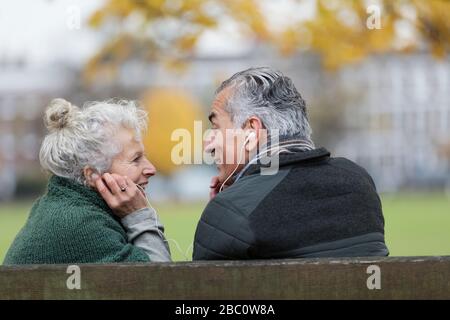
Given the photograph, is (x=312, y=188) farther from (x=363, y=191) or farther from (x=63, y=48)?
(x=63, y=48)

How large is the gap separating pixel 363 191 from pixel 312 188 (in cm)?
21

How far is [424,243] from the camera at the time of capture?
18.6m

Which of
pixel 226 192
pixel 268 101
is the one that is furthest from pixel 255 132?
pixel 226 192

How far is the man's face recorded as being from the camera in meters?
2.94

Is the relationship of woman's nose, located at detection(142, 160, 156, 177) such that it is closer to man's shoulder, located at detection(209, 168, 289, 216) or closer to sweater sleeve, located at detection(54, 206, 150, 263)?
sweater sleeve, located at detection(54, 206, 150, 263)

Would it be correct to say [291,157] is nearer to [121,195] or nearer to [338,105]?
[121,195]

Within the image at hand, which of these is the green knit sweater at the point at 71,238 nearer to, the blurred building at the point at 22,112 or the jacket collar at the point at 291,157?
the jacket collar at the point at 291,157

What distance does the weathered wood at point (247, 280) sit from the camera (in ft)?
6.69

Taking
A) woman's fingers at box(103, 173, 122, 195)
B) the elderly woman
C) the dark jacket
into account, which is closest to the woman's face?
the elderly woman

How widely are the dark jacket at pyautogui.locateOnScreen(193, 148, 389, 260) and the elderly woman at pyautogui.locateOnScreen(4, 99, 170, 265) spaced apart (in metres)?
0.40

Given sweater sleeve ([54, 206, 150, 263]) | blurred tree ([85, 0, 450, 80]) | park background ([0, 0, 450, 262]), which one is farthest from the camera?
park background ([0, 0, 450, 262])

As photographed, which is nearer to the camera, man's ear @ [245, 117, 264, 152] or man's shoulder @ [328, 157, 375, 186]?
man's shoulder @ [328, 157, 375, 186]

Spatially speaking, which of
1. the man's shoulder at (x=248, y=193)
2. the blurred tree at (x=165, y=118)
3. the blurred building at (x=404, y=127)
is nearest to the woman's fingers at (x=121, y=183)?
the man's shoulder at (x=248, y=193)
